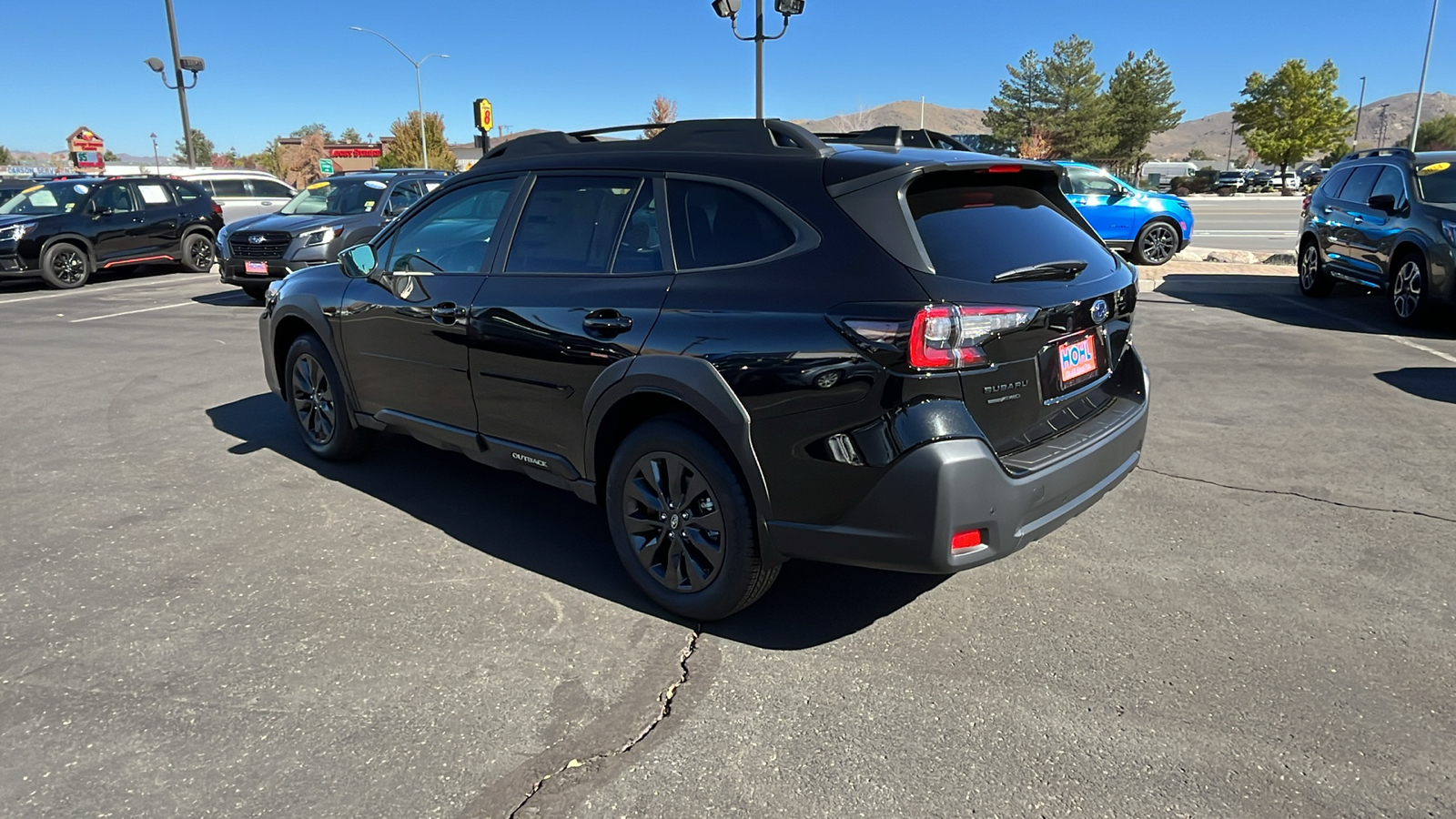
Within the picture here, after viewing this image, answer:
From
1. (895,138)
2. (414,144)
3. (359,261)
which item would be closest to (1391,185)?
(895,138)

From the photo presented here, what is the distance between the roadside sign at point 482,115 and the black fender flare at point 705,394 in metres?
16.5

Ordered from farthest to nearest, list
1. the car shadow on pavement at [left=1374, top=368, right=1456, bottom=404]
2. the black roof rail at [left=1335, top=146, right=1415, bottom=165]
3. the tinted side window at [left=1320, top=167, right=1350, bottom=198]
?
the tinted side window at [left=1320, top=167, right=1350, bottom=198], the black roof rail at [left=1335, top=146, right=1415, bottom=165], the car shadow on pavement at [left=1374, top=368, right=1456, bottom=404]

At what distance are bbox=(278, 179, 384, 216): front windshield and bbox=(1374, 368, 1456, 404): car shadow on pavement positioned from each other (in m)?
12.2

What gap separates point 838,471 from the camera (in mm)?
2998

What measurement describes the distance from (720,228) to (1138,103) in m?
87.8

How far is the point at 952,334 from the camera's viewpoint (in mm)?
2895

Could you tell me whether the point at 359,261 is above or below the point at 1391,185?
below

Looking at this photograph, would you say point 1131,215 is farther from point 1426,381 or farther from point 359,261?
point 359,261

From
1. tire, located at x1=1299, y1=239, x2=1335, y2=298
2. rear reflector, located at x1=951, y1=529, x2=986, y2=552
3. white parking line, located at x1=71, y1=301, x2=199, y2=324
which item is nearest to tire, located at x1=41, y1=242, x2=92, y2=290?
white parking line, located at x1=71, y1=301, x2=199, y2=324

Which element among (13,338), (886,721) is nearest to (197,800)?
(886,721)

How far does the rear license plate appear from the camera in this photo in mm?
3318

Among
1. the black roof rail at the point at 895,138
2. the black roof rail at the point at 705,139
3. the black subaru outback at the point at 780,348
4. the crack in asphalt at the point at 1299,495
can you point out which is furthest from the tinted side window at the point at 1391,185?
the black roof rail at the point at 705,139

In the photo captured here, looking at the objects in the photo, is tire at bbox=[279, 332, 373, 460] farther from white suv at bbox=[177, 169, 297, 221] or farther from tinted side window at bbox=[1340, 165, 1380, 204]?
white suv at bbox=[177, 169, 297, 221]

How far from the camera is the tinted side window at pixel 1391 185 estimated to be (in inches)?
388
